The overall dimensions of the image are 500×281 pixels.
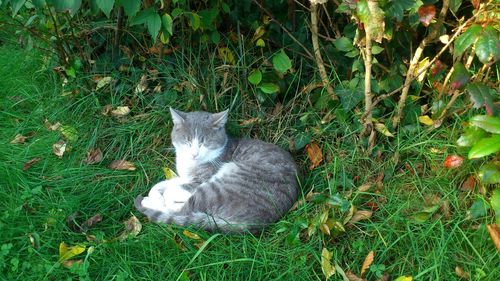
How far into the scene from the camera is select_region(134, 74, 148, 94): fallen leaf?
3.46 m

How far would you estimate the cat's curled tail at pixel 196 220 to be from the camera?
8.66ft

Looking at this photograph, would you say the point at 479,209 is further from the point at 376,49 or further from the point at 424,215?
the point at 376,49

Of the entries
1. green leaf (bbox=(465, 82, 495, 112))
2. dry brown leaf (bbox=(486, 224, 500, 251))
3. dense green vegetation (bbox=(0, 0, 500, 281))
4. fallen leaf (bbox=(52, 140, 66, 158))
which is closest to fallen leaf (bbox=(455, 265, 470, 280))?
dense green vegetation (bbox=(0, 0, 500, 281))

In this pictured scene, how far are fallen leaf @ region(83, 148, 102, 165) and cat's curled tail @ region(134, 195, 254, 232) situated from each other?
0.59 metres

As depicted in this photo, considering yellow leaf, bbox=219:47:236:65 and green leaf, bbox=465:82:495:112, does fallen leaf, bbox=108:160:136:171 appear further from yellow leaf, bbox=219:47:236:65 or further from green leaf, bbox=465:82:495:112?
green leaf, bbox=465:82:495:112

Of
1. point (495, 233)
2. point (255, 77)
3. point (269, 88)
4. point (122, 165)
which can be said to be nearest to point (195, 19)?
point (255, 77)

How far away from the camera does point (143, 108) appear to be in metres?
3.45

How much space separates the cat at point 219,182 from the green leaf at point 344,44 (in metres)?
0.69

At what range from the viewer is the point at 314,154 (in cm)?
315

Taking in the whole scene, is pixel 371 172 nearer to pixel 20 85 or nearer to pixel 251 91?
pixel 251 91

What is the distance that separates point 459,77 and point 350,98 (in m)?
0.62

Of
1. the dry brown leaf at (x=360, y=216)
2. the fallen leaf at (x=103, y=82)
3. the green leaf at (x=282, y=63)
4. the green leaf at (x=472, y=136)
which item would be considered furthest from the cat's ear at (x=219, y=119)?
the green leaf at (x=472, y=136)

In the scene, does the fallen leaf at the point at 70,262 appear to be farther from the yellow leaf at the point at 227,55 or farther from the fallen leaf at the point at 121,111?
the yellow leaf at the point at 227,55

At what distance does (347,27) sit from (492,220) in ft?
4.11
